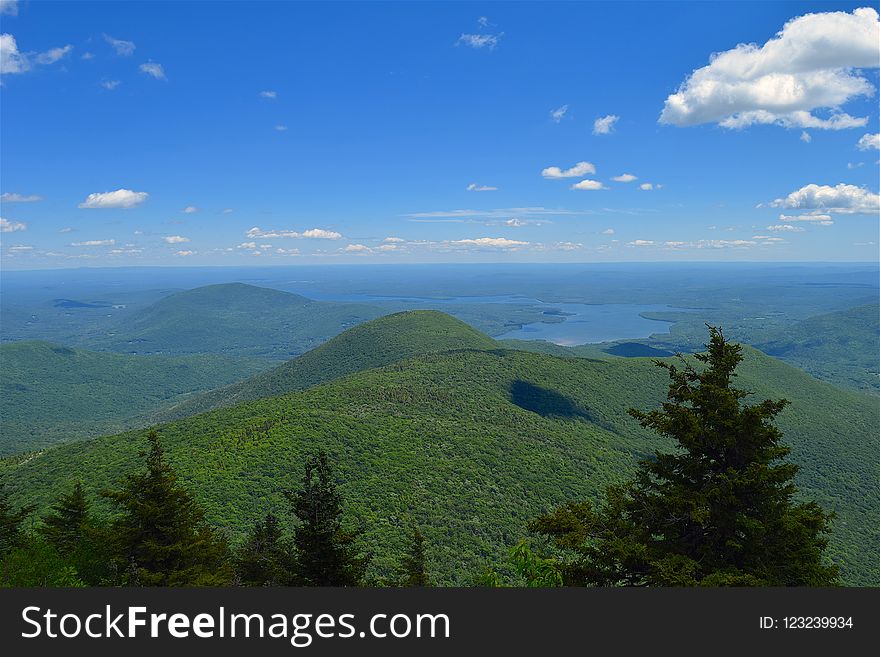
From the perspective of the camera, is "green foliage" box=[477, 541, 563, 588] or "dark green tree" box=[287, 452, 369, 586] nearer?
"green foliage" box=[477, 541, 563, 588]

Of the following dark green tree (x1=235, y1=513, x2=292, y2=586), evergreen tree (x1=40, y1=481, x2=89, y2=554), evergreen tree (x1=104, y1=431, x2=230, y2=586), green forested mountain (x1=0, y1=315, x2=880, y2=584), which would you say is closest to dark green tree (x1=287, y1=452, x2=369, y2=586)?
dark green tree (x1=235, y1=513, x2=292, y2=586)

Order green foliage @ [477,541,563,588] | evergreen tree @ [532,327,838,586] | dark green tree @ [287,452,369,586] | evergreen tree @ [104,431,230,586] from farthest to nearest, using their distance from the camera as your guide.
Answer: dark green tree @ [287,452,369,586], evergreen tree @ [104,431,230,586], evergreen tree @ [532,327,838,586], green foliage @ [477,541,563,588]

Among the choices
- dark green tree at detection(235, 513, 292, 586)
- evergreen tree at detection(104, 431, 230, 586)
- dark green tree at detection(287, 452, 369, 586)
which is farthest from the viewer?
dark green tree at detection(235, 513, 292, 586)

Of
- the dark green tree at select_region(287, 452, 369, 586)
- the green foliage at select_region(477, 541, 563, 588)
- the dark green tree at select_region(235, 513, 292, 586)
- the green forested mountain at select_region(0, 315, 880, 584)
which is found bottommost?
the green forested mountain at select_region(0, 315, 880, 584)

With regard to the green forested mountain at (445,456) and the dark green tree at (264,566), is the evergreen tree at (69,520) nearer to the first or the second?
the dark green tree at (264,566)

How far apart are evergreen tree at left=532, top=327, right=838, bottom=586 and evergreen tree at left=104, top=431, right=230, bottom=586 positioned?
48.8ft

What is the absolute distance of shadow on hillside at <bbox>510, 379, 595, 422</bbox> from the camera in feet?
416

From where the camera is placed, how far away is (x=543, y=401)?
13225cm

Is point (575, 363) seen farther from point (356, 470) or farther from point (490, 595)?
point (490, 595)

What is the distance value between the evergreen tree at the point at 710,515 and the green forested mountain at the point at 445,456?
44373 millimetres

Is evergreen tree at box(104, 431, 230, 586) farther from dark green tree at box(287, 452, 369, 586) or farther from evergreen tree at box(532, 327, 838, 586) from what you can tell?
evergreen tree at box(532, 327, 838, 586)

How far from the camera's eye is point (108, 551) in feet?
68.2

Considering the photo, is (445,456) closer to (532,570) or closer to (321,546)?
(321,546)

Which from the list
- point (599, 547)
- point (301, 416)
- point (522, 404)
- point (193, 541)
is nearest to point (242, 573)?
point (193, 541)
